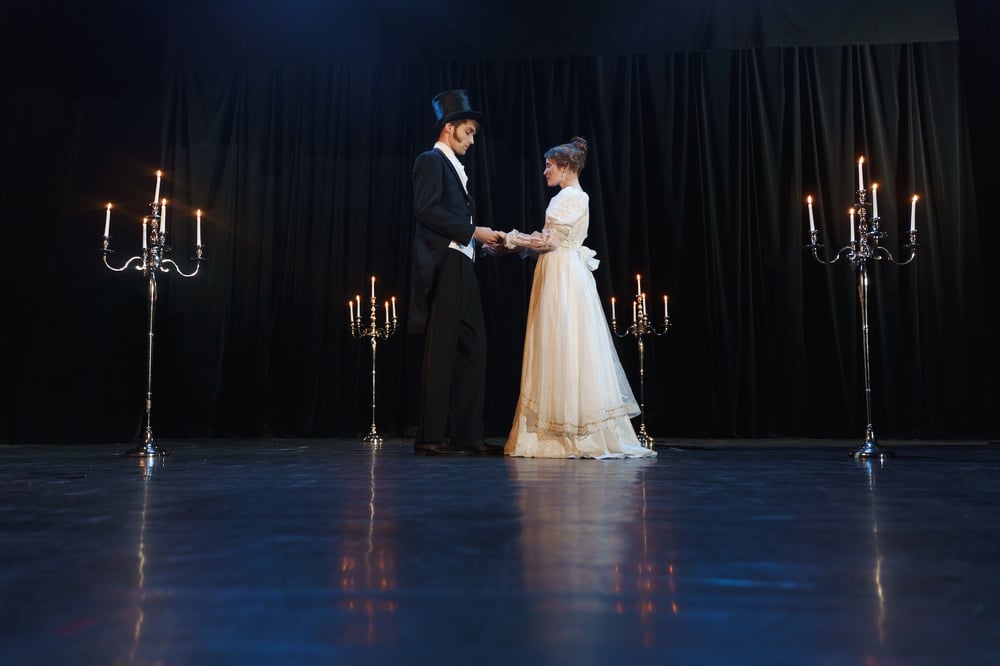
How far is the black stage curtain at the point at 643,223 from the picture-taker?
20.4 ft

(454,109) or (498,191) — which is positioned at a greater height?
(498,191)

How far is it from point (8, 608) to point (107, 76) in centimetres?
669

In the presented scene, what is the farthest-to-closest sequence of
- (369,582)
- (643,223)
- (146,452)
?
(643,223) → (146,452) → (369,582)

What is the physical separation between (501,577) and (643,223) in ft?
18.8

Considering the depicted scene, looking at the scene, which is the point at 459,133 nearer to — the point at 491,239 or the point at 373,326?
the point at 491,239

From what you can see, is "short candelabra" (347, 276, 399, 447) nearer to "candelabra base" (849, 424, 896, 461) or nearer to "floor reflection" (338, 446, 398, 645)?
"candelabra base" (849, 424, 896, 461)

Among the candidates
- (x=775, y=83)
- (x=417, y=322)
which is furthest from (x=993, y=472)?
(x=775, y=83)

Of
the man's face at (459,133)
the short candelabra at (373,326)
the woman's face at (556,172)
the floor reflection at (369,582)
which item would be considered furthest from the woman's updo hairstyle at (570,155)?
the floor reflection at (369,582)

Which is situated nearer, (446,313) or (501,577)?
(501,577)

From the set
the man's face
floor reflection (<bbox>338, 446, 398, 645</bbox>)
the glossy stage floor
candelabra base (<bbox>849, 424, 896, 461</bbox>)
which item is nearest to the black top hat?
the man's face

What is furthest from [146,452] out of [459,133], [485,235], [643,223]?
[643,223]

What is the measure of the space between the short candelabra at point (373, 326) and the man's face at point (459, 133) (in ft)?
6.31

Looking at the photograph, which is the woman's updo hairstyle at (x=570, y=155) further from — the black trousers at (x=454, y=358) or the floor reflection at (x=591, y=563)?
the floor reflection at (x=591, y=563)

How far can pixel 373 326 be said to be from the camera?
19.9 feet
